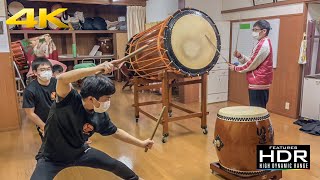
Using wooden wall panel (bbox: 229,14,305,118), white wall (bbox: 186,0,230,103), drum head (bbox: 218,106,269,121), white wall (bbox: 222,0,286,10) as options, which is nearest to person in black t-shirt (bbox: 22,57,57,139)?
drum head (bbox: 218,106,269,121)

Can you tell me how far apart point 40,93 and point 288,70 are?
3521mm

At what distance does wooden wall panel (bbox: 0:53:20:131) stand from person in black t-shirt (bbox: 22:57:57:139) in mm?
1449

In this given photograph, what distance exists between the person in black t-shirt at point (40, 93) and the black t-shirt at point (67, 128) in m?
0.82

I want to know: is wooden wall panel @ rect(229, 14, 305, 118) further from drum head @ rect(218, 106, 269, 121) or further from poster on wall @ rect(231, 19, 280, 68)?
drum head @ rect(218, 106, 269, 121)

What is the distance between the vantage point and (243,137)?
2.14m

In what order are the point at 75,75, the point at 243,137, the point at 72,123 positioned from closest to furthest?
the point at 75,75 → the point at 72,123 → the point at 243,137

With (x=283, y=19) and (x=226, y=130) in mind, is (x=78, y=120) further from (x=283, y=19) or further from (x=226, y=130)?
(x=283, y=19)

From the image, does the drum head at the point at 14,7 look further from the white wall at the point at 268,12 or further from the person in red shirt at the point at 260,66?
the person in red shirt at the point at 260,66

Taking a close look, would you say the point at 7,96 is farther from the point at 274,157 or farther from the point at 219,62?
the point at 219,62

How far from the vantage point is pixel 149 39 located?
337cm

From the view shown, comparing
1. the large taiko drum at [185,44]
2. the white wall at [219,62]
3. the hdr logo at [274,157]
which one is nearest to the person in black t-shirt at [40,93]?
the large taiko drum at [185,44]

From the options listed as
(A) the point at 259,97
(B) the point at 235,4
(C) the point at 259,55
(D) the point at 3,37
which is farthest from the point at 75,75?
(B) the point at 235,4

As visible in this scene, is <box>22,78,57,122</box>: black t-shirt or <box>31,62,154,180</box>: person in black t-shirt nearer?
<box>31,62,154,180</box>: person in black t-shirt

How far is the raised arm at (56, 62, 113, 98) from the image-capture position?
1415 millimetres
